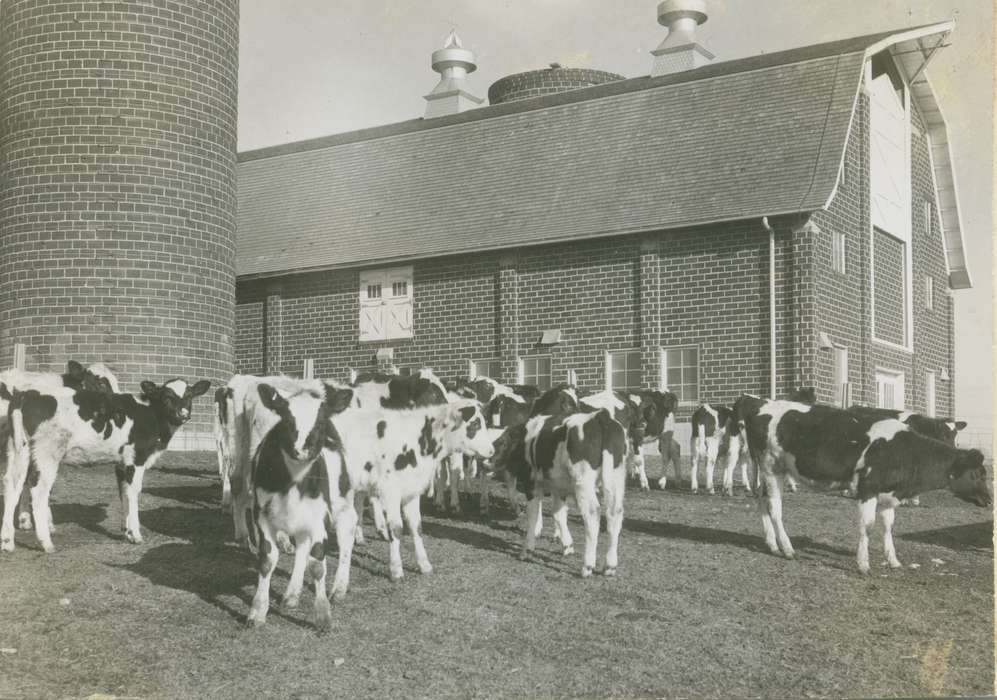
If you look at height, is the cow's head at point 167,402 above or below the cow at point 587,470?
above

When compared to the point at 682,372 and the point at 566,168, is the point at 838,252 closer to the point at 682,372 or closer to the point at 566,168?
the point at 682,372

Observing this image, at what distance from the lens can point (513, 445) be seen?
38.3ft

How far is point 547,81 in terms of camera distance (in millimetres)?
36625

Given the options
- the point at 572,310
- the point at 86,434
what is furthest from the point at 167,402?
the point at 572,310

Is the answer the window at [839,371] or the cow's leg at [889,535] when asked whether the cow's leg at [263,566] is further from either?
the window at [839,371]

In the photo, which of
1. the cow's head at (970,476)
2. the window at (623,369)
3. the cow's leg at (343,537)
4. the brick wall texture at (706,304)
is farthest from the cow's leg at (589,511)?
the window at (623,369)

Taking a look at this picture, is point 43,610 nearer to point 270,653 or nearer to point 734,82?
point 270,653

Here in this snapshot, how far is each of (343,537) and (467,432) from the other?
95.8 inches

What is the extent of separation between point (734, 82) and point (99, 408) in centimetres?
1828

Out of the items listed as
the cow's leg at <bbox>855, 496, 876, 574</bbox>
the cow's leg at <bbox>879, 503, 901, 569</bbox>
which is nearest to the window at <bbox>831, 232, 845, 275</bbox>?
the cow's leg at <bbox>879, 503, 901, 569</bbox>

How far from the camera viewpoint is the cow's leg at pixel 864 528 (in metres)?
10.6

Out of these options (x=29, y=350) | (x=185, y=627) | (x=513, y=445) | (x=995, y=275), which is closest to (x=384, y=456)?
(x=513, y=445)

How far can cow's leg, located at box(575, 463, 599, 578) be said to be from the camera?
33.7 feet

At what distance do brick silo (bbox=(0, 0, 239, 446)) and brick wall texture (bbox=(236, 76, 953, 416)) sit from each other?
7809mm
